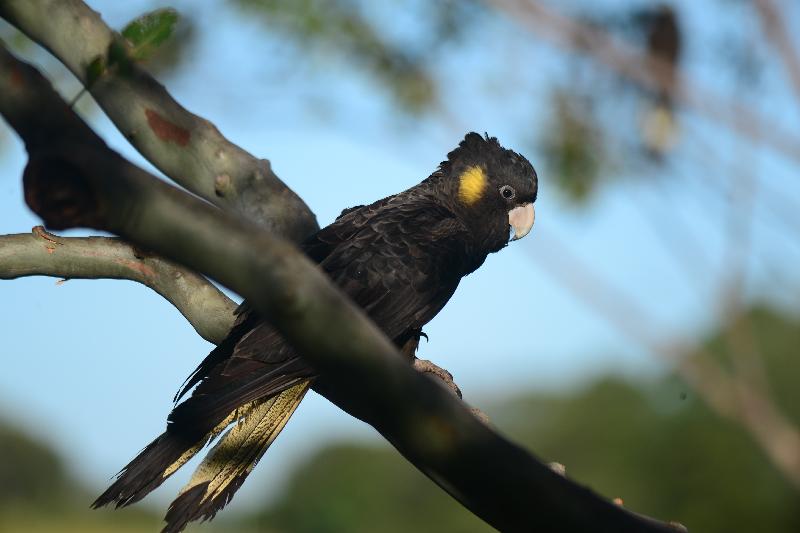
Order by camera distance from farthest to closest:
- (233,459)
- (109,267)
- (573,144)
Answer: (573,144) < (233,459) < (109,267)

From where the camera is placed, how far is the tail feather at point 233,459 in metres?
2.93

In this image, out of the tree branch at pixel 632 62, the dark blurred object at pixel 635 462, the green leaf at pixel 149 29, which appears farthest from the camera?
the dark blurred object at pixel 635 462

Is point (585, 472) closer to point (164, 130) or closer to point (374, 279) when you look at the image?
point (374, 279)

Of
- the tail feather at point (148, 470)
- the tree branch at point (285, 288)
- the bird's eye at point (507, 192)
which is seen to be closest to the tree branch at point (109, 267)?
the tail feather at point (148, 470)

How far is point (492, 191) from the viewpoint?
427cm

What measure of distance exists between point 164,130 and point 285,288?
4.73 ft

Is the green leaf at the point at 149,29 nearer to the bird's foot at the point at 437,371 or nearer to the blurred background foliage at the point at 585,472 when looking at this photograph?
the bird's foot at the point at 437,371

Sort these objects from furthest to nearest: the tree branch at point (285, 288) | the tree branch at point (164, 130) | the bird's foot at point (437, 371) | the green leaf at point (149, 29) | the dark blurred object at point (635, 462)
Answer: the dark blurred object at point (635, 462) < the bird's foot at point (437, 371) < the tree branch at point (164, 130) < the green leaf at point (149, 29) < the tree branch at point (285, 288)

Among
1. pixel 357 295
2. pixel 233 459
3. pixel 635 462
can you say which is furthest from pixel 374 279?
pixel 635 462

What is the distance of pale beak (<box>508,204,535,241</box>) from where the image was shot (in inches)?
170

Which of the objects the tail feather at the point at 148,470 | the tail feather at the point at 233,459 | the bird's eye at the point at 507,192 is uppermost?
the bird's eye at the point at 507,192

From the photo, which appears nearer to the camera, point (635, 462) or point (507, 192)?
point (507, 192)

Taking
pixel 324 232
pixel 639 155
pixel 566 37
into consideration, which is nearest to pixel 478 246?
pixel 324 232

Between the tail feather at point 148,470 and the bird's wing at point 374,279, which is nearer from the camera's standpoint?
the tail feather at point 148,470
